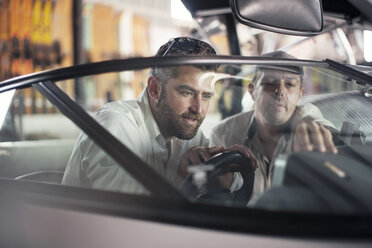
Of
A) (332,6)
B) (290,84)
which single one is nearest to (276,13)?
(290,84)

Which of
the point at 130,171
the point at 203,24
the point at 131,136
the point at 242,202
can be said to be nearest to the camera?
the point at 130,171

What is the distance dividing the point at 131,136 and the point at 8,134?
702 mm

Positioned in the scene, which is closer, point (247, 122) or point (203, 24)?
point (247, 122)

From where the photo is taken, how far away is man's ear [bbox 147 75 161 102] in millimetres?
1424

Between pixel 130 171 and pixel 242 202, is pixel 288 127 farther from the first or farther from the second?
pixel 130 171

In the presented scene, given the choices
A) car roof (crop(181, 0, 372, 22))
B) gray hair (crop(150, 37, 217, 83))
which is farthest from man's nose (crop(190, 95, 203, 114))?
car roof (crop(181, 0, 372, 22))

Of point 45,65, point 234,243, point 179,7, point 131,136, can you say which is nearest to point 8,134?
point 131,136

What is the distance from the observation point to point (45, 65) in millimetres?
8344

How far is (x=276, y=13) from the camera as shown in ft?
4.49

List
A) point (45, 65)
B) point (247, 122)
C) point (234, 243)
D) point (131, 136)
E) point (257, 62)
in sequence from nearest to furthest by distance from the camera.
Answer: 1. point (234, 243)
2. point (131, 136)
3. point (257, 62)
4. point (247, 122)
5. point (45, 65)

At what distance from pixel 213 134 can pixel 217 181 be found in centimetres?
48

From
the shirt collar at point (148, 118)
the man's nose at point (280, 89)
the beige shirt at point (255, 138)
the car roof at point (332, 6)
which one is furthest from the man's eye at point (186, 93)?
the car roof at point (332, 6)

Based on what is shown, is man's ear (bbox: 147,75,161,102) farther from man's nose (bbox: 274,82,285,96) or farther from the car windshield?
man's nose (bbox: 274,82,285,96)

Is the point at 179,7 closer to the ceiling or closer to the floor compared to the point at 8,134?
closer to the ceiling
